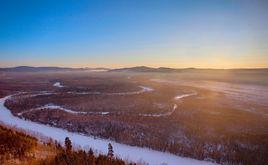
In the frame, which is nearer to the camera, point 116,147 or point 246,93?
point 116,147

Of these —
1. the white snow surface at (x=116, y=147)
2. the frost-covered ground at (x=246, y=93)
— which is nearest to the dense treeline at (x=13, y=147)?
the white snow surface at (x=116, y=147)

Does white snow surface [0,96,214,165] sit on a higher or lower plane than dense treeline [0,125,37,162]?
lower

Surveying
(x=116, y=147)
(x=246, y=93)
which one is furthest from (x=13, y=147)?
(x=246, y=93)

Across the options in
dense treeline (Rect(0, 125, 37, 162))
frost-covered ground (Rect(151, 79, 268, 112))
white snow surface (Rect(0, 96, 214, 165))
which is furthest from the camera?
frost-covered ground (Rect(151, 79, 268, 112))

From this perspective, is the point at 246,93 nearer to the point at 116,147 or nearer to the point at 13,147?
the point at 116,147

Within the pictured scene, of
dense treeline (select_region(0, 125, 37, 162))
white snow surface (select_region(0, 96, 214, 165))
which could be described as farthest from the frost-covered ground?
dense treeline (select_region(0, 125, 37, 162))

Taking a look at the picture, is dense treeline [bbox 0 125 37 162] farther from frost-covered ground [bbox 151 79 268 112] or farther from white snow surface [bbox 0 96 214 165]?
frost-covered ground [bbox 151 79 268 112]

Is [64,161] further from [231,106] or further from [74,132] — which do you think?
[231,106]

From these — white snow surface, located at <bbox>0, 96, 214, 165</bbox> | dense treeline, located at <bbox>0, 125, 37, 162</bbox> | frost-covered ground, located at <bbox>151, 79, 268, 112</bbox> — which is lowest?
white snow surface, located at <bbox>0, 96, 214, 165</bbox>

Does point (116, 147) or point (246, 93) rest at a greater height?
point (246, 93)

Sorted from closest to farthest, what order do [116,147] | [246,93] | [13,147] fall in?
[13,147] < [116,147] < [246,93]

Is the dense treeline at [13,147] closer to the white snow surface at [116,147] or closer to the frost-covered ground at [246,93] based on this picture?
the white snow surface at [116,147]
